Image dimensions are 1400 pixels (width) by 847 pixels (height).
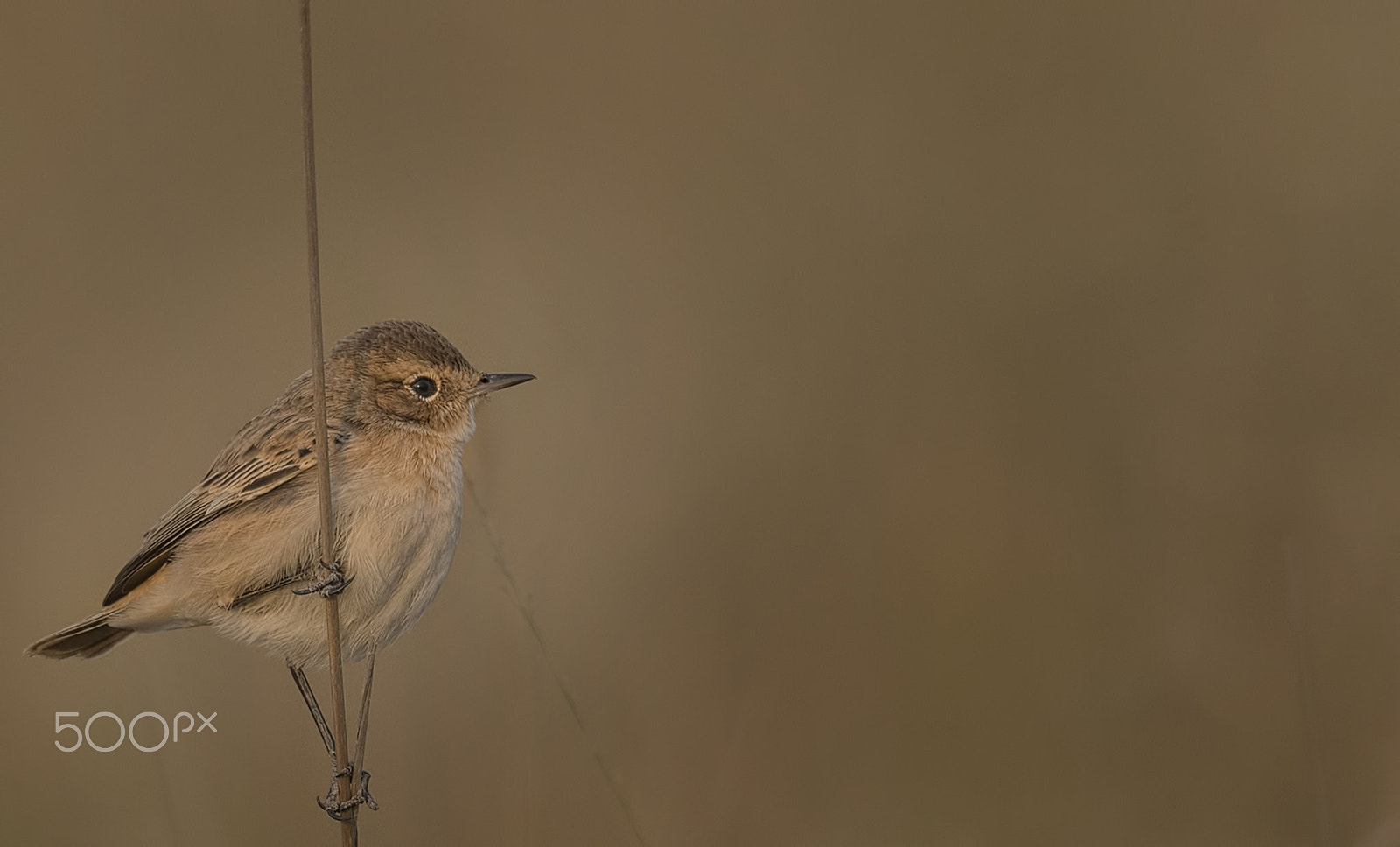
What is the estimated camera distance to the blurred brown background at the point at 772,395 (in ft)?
14.9

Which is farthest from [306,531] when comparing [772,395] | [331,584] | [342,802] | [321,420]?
[772,395]

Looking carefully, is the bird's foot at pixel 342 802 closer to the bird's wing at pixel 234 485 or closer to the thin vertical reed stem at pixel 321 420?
the thin vertical reed stem at pixel 321 420

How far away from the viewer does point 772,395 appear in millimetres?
6711

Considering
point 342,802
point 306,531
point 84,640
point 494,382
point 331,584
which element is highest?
point 494,382

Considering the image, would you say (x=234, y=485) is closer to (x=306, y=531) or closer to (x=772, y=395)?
(x=306, y=531)

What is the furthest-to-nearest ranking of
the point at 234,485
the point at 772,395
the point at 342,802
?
the point at 772,395 → the point at 234,485 → the point at 342,802

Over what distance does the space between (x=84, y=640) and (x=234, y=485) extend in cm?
60

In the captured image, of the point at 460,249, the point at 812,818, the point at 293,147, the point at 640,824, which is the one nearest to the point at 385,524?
the point at 640,824

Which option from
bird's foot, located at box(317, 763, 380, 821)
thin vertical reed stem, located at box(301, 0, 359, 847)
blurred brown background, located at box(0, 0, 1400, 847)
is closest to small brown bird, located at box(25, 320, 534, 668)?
blurred brown background, located at box(0, 0, 1400, 847)

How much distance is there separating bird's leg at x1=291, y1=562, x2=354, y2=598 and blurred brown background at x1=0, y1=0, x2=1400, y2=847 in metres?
0.48

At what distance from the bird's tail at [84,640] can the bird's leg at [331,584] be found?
690mm

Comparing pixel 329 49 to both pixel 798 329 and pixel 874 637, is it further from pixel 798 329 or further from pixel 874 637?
pixel 874 637

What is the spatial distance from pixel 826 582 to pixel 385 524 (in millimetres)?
2436

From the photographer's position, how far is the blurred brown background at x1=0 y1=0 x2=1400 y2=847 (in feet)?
14.9
